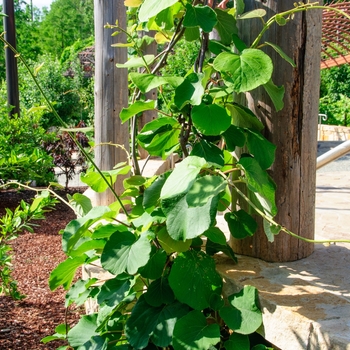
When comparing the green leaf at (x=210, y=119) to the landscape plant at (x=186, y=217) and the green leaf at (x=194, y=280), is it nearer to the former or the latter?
the landscape plant at (x=186, y=217)

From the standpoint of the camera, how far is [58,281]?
1969 mm

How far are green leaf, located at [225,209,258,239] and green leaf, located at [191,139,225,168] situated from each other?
0.35 m

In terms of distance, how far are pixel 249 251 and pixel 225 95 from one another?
2.47 ft

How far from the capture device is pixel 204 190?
1.54 metres

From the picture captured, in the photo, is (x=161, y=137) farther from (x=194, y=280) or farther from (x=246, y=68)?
(x=194, y=280)

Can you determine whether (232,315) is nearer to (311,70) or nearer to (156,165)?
(311,70)

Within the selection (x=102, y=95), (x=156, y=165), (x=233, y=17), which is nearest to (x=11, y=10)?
(x=156, y=165)

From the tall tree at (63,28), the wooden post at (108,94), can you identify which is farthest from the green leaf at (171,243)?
the tall tree at (63,28)

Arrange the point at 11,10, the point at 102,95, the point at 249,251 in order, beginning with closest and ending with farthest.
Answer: the point at 249,251, the point at 102,95, the point at 11,10

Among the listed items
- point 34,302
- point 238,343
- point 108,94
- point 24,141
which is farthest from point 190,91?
point 24,141

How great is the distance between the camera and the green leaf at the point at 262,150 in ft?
6.04

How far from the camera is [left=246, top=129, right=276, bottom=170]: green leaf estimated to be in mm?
1842

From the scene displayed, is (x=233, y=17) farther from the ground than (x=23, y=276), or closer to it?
farther from the ground

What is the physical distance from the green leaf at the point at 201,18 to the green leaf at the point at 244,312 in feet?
3.00
